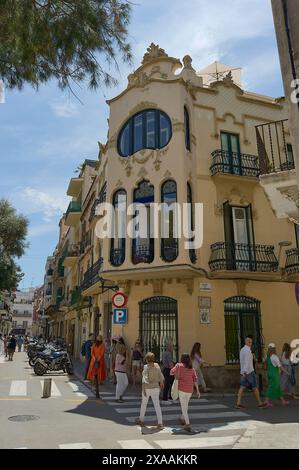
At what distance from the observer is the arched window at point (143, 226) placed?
16.2m

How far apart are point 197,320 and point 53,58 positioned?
1100cm

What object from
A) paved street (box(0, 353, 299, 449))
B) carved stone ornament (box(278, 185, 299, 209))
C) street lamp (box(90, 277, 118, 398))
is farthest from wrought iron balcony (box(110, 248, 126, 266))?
carved stone ornament (box(278, 185, 299, 209))

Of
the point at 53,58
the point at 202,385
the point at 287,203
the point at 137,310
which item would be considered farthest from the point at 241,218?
the point at 53,58

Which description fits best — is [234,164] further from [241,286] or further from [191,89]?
[241,286]

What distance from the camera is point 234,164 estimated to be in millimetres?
17750

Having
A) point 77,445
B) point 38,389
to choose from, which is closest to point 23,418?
point 77,445

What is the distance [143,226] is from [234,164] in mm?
5085

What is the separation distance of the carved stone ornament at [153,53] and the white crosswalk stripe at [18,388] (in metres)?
14.8

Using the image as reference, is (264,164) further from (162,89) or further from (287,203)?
(162,89)

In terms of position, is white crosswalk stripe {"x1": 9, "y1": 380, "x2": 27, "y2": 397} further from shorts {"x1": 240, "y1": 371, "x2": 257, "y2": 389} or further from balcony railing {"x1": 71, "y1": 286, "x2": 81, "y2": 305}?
balcony railing {"x1": 71, "y1": 286, "x2": 81, "y2": 305}

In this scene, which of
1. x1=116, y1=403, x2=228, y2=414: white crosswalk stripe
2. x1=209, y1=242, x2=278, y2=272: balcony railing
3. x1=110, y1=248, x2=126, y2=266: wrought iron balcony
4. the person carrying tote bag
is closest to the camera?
the person carrying tote bag

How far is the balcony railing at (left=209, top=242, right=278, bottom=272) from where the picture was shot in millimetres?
15930

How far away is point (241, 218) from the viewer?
694 inches

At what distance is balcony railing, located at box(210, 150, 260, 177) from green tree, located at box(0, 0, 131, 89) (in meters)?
10.2
